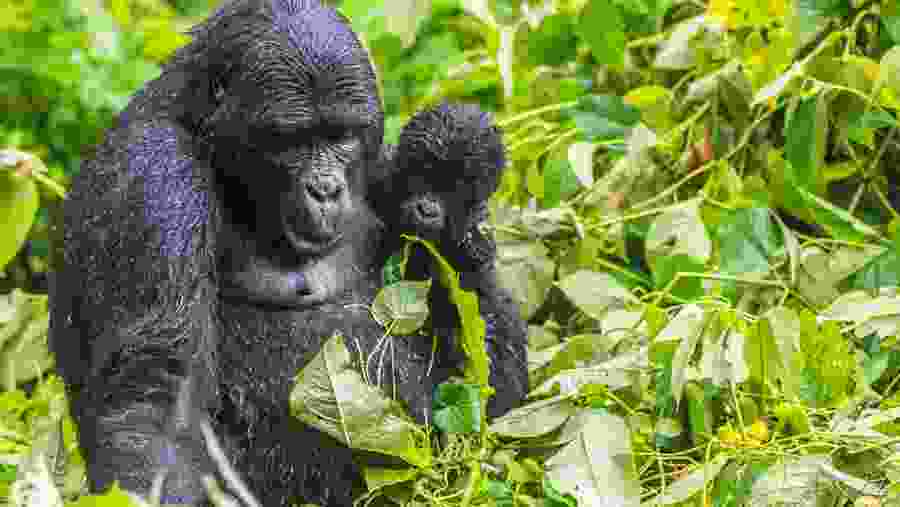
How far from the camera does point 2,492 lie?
2.10m

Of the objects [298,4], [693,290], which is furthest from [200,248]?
[693,290]

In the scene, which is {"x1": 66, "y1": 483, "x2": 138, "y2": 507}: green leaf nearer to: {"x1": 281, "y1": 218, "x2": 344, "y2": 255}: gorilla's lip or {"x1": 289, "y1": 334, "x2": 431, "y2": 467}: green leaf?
{"x1": 289, "y1": 334, "x2": 431, "y2": 467}: green leaf

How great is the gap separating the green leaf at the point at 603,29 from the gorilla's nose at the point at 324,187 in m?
1.15

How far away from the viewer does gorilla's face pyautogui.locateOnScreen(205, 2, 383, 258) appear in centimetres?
170

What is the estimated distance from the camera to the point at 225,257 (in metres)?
1.83

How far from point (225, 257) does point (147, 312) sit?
5.9 inches

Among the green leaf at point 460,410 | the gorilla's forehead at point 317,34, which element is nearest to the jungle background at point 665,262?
the green leaf at point 460,410

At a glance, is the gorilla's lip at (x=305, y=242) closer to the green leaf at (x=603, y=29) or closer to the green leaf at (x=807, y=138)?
the green leaf at (x=807, y=138)

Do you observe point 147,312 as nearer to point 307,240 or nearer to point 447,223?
point 307,240

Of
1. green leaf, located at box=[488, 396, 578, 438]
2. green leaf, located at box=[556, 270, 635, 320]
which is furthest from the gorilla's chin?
green leaf, located at box=[556, 270, 635, 320]

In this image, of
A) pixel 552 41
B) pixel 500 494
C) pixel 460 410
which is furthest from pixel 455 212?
pixel 552 41

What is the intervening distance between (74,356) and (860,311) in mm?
1161

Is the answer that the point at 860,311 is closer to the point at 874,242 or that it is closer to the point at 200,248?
the point at 874,242

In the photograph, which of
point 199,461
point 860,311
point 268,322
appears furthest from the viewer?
point 860,311
